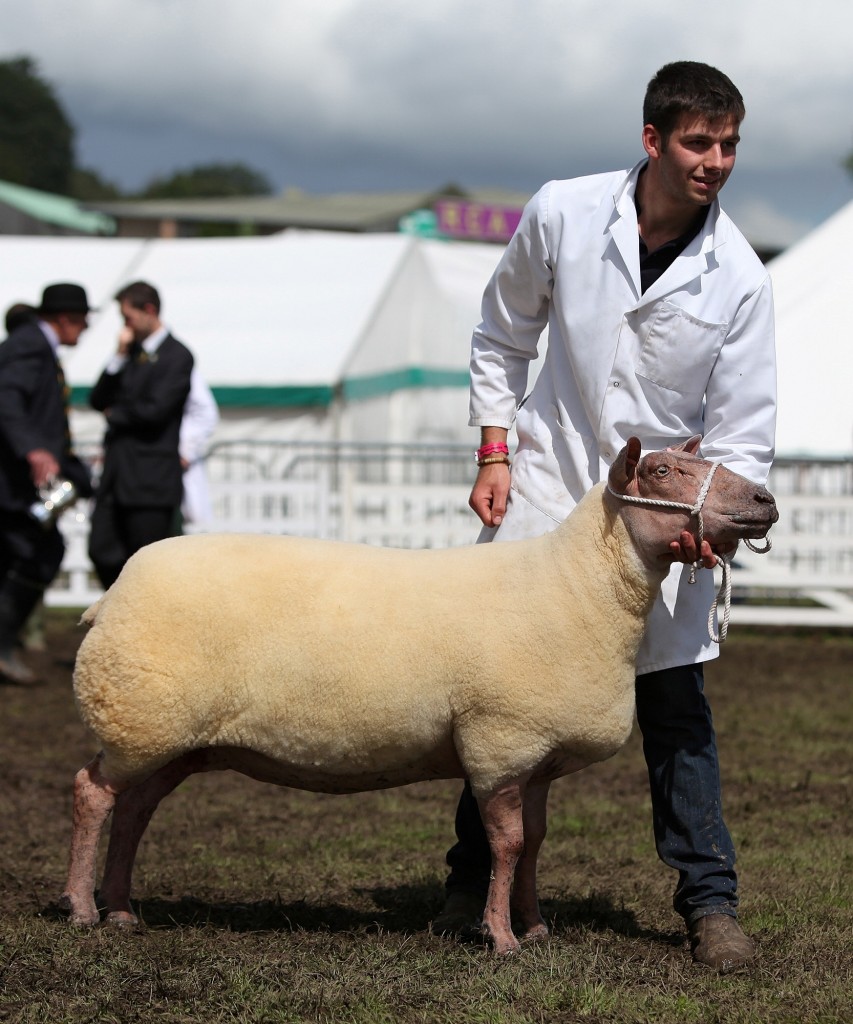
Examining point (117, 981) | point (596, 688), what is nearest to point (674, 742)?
point (596, 688)

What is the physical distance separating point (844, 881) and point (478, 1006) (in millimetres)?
1828

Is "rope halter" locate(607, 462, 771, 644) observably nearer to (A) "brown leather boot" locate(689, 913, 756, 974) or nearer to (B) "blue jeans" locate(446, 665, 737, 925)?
(B) "blue jeans" locate(446, 665, 737, 925)

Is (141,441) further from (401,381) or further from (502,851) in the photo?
(401,381)

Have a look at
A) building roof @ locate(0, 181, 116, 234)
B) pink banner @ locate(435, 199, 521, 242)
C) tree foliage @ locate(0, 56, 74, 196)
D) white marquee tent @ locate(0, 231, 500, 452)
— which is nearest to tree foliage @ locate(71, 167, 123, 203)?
tree foliage @ locate(0, 56, 74, 196)

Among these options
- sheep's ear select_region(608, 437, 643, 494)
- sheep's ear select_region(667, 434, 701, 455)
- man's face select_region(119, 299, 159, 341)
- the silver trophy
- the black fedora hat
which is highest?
the black fedora hat

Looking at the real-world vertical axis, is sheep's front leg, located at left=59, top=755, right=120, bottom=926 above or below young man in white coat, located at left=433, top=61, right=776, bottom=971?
below

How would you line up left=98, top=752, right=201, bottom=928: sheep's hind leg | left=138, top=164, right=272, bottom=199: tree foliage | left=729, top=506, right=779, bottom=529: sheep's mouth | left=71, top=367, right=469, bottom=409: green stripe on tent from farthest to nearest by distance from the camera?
left=138, top=164, right=272, bottom=199: tree foliage, left=71, top=367, right=469, bottom=409: green stripe on tent, left=98, top=752, right=201, bottom=928: sheep's hind leg, left=729, top=506, right=779, bottom=529: sheep's mouth

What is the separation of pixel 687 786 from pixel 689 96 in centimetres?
182

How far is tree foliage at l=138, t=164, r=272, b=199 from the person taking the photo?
117m

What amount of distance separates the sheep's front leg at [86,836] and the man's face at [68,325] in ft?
17.8

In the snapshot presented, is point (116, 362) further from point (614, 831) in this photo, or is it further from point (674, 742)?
point (674, 742)

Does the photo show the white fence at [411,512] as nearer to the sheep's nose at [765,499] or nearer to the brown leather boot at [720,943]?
the brown leather boot at [720,943]

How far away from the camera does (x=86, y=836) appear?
12.6ft

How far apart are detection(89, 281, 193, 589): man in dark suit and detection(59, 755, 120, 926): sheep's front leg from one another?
4491mm
